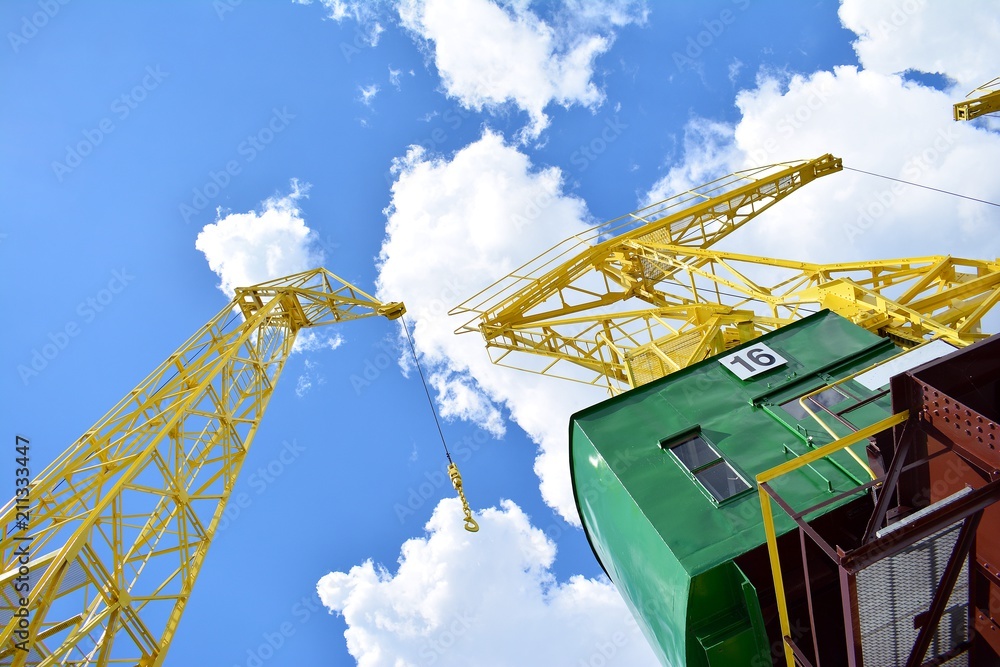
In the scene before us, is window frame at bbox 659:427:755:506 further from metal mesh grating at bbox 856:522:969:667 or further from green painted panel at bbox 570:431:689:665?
metal mesh grating at bbox 856:522:969:667

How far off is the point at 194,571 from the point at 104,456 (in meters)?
3.30

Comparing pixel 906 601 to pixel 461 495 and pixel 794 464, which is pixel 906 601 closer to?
pixel 794 464

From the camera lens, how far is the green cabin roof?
8664mm

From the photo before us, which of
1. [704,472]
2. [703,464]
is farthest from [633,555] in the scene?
[703,464]

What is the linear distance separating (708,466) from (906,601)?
4209 mm

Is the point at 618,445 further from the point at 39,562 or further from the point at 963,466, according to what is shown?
the point at 39,562

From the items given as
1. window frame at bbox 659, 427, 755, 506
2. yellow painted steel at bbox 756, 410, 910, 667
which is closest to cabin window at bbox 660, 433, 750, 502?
window frame at bbox 659, 427, 755, 506

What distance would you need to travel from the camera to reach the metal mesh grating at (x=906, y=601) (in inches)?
228

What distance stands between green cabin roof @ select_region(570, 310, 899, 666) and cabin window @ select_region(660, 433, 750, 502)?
21 mm

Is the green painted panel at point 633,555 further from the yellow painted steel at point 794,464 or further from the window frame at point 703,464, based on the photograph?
the yellow painted steel at point 794,464

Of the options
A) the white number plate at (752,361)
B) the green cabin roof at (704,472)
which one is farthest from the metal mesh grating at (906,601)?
the white number plate at (752,361)

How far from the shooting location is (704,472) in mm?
10211

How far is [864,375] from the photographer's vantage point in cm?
1081

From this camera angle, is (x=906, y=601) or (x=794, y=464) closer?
(x=906, y=601)
